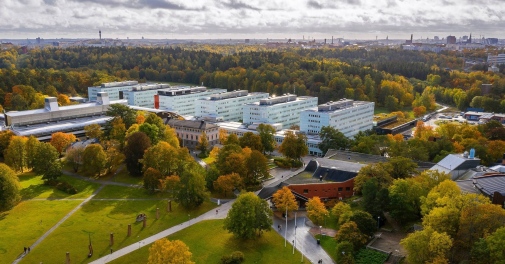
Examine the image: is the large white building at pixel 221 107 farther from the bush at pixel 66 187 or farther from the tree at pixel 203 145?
the bush at pixel 66 187

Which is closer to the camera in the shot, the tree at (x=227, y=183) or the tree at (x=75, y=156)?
the tree at (x=227, y=183)

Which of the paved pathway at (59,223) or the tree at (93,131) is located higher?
the tree at (93,131)

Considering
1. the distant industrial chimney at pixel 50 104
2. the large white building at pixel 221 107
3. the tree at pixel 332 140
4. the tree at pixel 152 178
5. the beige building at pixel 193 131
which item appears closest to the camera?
the tree at pixel 152 178

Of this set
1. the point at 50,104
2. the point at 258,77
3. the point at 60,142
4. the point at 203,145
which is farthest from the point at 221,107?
the point at 258,77

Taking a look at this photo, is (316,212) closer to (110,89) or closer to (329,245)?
(329,245)

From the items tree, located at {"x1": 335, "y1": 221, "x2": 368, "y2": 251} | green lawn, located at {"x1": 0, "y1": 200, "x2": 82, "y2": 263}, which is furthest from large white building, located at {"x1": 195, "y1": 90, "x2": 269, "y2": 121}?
tree, located at {"x1": 335, "y1": 221, "x2": 368, "y2": 251}

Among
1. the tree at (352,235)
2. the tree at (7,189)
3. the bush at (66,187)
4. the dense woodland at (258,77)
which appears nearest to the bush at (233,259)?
the tree at (352,235)

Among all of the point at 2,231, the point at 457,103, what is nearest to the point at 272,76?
the point at 457,103
